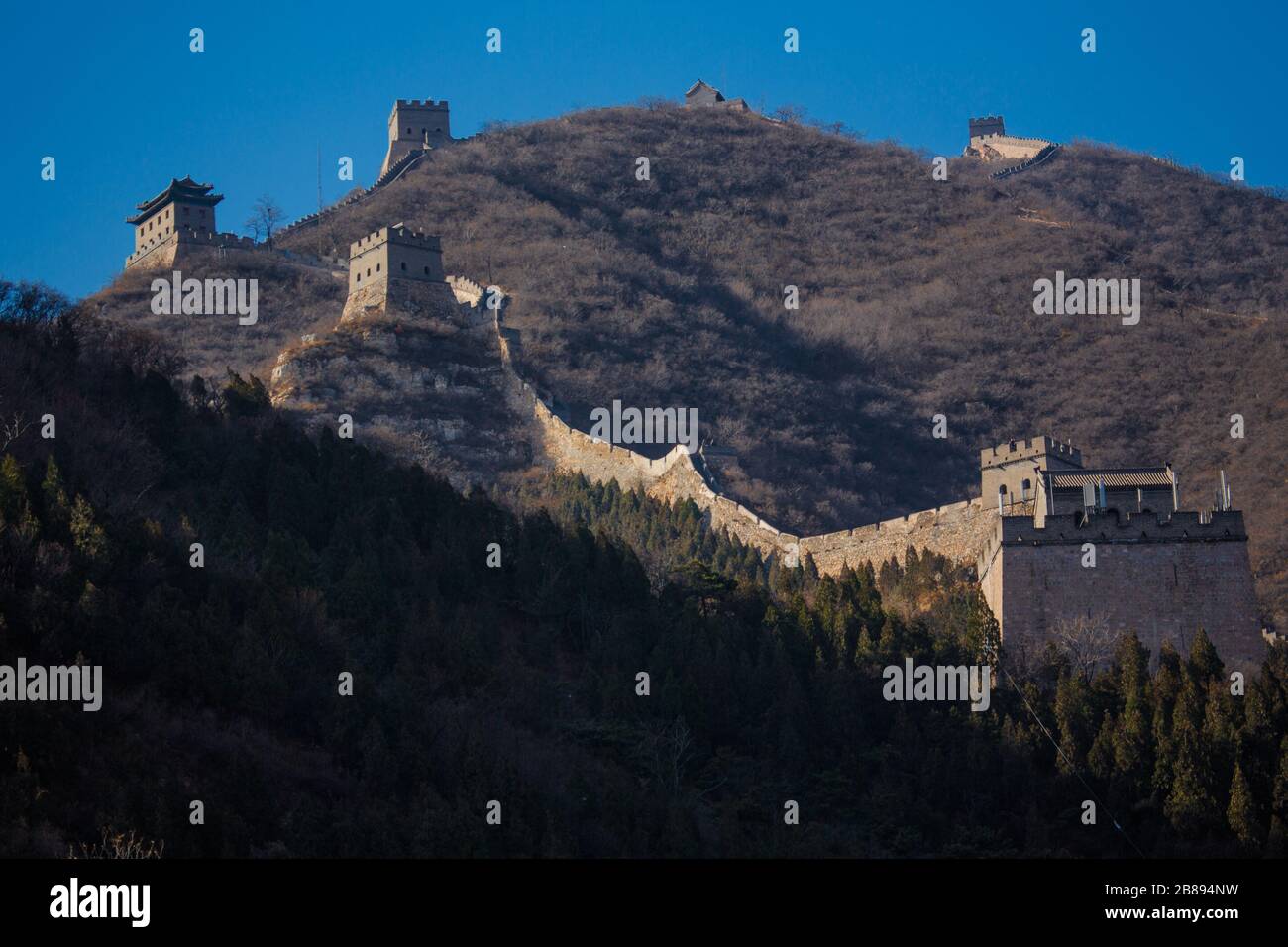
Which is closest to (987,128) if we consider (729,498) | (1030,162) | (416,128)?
(1030,162)

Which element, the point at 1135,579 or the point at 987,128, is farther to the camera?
the point at 987,128

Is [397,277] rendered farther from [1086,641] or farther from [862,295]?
[1086,641]

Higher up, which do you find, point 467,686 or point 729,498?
point 729,498

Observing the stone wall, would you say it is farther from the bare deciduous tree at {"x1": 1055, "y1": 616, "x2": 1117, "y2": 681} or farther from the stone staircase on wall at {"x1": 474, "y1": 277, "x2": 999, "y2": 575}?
the bare deciduous tree at {"x1": 1055, "y1": 616, "x2": 1117, "y2": 681}

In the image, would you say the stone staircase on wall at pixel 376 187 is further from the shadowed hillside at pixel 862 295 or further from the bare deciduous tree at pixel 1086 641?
the bare deciduous tree at pixel 1086 641

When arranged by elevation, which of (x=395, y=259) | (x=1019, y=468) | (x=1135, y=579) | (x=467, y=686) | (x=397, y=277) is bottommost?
(x=467, y=686)

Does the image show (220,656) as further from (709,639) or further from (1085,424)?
(1085,424)

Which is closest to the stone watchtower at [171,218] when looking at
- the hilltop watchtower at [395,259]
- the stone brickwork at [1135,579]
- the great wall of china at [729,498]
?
the great wall of china at [729,498]
